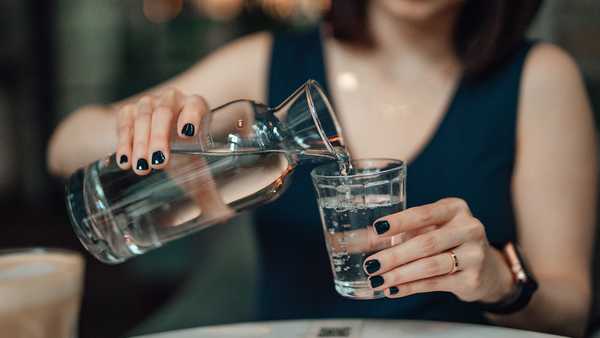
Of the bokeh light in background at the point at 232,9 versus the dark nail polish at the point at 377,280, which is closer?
the dark nail polish at the point at 377,280

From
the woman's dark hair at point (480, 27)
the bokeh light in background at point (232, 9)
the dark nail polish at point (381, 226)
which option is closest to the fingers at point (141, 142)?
the dark nail polish at point (381, 226)

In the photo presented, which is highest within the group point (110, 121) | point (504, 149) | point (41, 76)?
point (110, 121)

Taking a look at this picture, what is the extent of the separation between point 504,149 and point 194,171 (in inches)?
30.9

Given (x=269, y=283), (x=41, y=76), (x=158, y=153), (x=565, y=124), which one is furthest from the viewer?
(x=41, y=76)

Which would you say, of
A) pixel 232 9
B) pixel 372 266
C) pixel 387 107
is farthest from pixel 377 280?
pixel 232 9

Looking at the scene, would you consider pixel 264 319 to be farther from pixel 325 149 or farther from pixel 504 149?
pixel 325 149

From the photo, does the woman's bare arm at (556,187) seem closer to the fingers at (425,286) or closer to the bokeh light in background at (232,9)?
the fingers at (425,286)

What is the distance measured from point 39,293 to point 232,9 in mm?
4474

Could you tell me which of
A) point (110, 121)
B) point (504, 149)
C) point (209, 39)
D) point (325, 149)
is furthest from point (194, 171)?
point (209, 39)

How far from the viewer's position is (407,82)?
58.9 inches

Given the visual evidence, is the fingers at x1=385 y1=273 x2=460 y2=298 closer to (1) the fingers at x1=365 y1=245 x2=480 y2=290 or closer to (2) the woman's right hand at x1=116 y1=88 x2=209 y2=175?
(1) the fingers at x1=365 y1=245 x2=480 y2=290

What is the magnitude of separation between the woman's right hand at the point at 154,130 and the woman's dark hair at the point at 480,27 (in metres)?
0.72

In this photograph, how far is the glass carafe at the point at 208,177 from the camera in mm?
860

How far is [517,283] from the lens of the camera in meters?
0.98
